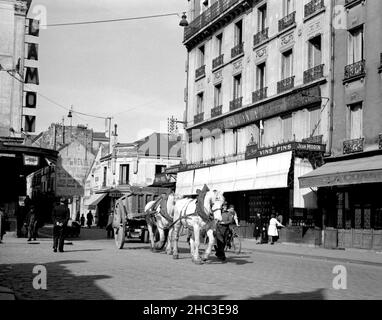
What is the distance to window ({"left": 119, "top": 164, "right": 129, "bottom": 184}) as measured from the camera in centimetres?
5847

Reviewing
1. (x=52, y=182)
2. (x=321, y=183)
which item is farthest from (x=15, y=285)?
(x=52, y=182)

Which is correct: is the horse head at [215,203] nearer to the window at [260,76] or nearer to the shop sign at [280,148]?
the shop sign at [280,148]

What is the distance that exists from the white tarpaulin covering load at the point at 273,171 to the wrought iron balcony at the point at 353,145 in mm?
2840

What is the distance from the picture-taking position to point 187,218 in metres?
15.1

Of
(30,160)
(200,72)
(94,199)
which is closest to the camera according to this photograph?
(30,160)

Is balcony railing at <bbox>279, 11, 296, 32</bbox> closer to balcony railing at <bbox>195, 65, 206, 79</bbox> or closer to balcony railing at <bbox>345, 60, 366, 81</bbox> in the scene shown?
balcony railing at <bbox>345, 60, 366, 81</bbox>

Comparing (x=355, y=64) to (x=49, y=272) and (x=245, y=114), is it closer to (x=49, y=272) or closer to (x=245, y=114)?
(x=245, y=114)

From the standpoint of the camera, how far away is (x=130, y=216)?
20.4m

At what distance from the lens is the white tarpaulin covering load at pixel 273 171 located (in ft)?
87.7

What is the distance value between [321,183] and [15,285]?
1631 cm

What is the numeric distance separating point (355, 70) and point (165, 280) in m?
17.1

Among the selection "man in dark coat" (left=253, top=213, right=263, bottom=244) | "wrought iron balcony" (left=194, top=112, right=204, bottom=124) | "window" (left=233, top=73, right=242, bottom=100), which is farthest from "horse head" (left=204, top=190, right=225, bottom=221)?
"wrought iron balcony" (left=194, top=112, right=204, bottom=124)

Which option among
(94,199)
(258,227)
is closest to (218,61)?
(258,227)

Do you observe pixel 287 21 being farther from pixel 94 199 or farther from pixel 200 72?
pixel 94 199
